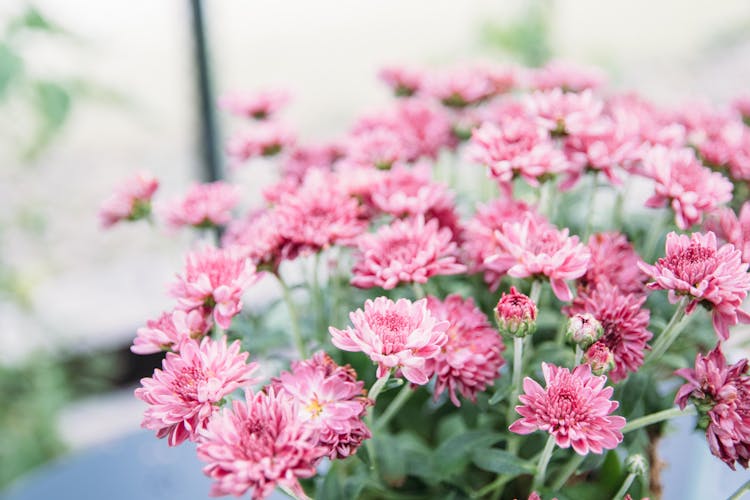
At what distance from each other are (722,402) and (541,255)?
0.35 ft

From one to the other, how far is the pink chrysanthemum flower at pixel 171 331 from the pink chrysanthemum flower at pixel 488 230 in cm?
16

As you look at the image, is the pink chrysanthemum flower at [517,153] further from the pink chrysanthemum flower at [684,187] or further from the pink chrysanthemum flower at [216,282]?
the pink chrysanthemum flower at [216,282]

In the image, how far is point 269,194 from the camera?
479 mm

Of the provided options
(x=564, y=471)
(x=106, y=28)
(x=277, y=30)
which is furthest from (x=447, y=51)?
(x=564, y=471)

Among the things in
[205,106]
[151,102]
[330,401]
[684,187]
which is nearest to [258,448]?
[330,401]

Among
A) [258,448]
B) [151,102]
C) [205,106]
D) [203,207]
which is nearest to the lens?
[258,448]

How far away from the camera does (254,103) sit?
0.65 m

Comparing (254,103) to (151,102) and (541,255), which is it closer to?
(541,255)

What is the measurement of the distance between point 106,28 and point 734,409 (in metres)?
1.42

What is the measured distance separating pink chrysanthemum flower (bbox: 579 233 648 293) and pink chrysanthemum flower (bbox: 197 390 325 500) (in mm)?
182

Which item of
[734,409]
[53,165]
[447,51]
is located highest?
[734,409]

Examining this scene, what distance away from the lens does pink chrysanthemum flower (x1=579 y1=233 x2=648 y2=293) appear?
39cm

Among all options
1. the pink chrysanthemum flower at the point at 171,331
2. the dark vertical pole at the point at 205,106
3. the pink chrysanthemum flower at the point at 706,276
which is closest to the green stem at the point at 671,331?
the pink chrysanthemum flower at the point at 706,276

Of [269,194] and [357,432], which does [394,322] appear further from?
[269,194]
